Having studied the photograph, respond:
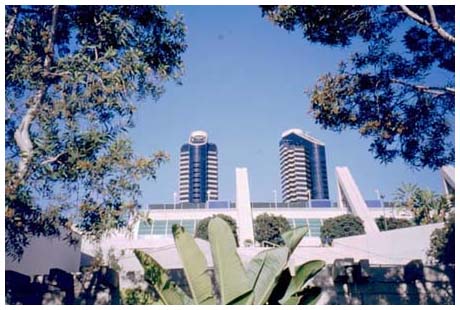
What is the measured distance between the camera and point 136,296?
410cm

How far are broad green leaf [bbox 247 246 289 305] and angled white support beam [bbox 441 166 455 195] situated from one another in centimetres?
256

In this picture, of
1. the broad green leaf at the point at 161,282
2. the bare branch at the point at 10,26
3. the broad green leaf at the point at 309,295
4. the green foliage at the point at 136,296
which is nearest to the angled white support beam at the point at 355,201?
the green foliage at the point at 136,296

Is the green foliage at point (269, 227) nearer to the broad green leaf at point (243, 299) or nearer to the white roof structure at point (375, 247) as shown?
the white roof structure at point (375, 247)

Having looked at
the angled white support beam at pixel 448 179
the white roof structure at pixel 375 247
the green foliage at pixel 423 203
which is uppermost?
the angled white support beam at pixel 448 179

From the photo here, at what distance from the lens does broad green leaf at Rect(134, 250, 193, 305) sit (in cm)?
216

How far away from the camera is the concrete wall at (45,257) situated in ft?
13.8

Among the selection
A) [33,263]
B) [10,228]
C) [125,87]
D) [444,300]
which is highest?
[125,87]

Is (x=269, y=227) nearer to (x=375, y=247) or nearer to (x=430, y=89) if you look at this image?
(x=375, y=247)

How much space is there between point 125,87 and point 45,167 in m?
1.21

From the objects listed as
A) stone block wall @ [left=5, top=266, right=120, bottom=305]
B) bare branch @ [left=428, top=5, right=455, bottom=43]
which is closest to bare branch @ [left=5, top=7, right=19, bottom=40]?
stone block wall @ [left=5, top=266, right=120, bottom=305]

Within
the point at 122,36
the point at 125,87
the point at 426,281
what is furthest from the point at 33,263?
the point at 426,281

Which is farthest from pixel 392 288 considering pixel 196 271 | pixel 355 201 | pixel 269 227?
pixel 355 201

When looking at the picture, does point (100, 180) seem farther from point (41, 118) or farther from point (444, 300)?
point (444, 300)

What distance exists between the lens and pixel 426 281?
4316mm
